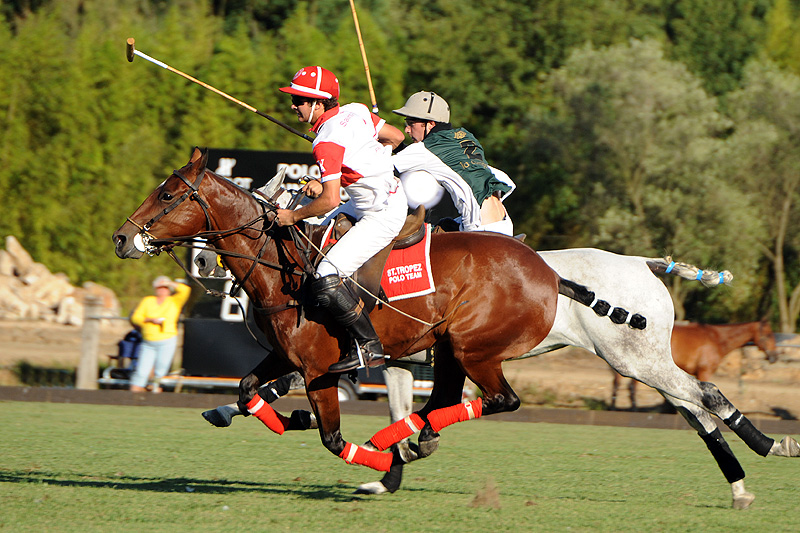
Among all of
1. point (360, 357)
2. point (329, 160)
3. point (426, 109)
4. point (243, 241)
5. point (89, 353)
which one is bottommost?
point (89, 353)

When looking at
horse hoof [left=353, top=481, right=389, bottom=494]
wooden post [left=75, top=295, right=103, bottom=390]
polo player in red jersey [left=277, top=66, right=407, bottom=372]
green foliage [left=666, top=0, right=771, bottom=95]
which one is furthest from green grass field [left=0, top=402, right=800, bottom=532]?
green foliage [left=666, top=0, right=771, bottom=95]

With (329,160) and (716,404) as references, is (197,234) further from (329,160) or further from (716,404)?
(716,404)

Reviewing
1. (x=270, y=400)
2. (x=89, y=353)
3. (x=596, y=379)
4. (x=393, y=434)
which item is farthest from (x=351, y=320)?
(x=596, y=379)

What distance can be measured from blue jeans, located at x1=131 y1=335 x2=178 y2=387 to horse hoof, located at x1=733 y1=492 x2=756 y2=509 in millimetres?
7452

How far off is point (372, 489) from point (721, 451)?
6.87ft

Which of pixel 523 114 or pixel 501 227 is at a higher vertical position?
pixel 523 114

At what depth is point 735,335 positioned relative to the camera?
11273 millimetres

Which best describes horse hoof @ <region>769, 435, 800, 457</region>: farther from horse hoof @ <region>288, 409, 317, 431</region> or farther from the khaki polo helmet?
the khaki polo helmet

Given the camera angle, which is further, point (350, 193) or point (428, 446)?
point (428, 446)

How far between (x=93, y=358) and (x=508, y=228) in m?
7.19

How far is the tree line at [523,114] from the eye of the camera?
24219 mm

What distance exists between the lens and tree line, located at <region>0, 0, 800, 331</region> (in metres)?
24.2

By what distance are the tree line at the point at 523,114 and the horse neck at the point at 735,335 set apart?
12.2 m

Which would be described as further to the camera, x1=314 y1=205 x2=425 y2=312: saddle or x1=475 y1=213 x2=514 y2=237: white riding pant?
x1=475 y1=213 x2=514 y2=237: white riding pant
